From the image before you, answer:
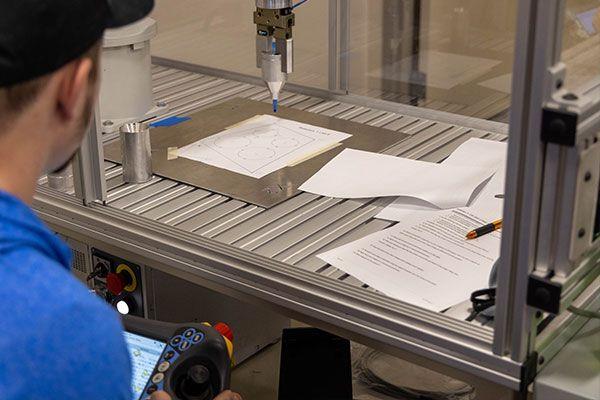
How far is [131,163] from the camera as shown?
1.71 meters

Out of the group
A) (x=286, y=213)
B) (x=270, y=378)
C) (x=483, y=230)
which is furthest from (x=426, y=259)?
(x=270, y=378)

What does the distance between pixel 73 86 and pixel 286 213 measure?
771 millimetres

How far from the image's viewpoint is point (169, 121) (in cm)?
204

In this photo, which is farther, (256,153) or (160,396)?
(256,153)

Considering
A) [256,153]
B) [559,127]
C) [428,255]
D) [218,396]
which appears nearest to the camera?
[559,127]

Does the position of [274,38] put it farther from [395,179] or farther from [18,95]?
[18,95]

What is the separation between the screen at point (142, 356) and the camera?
1.35 meters

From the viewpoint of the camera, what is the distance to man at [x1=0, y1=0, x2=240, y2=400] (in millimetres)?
795

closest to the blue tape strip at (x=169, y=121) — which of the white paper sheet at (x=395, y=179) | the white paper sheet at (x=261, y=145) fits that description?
the white paper sheet at (x=261, y=145)

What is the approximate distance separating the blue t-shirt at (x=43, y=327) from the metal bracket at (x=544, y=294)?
1.64ft

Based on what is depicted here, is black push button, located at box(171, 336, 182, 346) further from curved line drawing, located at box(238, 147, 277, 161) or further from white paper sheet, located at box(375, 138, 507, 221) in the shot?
curved line drawing, located at box(238, 147, 277, 161)

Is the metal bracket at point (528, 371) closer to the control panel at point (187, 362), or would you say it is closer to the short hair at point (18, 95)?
the control panel at point (187, 362)

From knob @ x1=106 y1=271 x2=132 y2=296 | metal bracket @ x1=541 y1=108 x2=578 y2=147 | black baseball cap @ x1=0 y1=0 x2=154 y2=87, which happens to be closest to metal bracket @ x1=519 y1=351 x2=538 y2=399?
metal bracket @ x1=541 y1=108 x2=578 y2=147

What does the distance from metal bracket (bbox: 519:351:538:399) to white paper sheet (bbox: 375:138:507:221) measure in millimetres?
466
